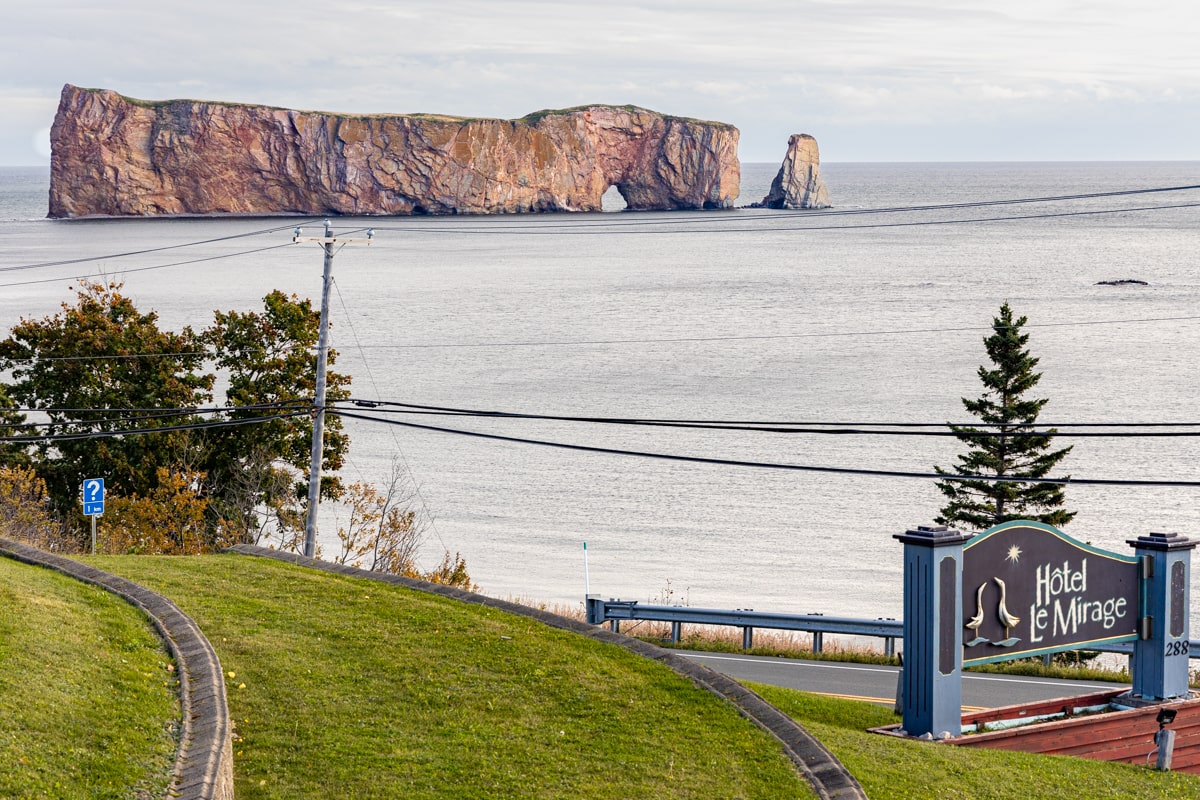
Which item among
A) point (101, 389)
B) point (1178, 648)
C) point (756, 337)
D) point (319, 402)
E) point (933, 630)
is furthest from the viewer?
point (756, 337)

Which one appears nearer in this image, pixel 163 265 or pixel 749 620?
pixel 749 620

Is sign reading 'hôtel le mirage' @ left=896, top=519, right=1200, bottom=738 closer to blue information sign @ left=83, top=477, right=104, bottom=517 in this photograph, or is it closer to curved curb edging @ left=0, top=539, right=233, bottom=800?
curved curb edging @ left=0, top=539, right=233, bottom=800

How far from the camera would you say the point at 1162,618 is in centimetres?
1620

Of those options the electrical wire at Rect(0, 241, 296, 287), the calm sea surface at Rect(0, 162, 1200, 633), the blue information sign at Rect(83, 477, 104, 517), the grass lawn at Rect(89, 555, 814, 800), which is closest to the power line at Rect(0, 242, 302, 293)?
the electrical wire at Rect(0, 241, 296, 287)

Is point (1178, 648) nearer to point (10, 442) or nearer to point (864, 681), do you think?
point (864, 681)

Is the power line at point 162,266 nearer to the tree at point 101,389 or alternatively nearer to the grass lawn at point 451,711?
the tree at point 101,389

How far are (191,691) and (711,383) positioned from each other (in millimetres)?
58935

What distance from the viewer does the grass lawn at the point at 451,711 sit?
434 inches

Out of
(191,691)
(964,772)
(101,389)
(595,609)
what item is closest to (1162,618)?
(964,772)

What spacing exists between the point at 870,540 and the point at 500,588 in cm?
1504

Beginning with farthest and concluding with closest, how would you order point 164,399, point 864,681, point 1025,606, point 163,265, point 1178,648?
point 163,265 → point 164,399 → point 864,681 → point 1178,648 → point 1025,606

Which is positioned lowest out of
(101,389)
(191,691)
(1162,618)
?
(1162,618)

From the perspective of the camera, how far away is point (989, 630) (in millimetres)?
15039

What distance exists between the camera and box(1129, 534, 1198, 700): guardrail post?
1620 cm
